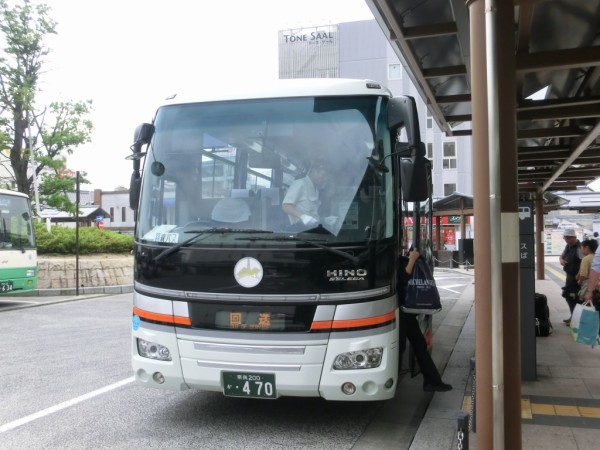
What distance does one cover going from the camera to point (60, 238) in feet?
61.1

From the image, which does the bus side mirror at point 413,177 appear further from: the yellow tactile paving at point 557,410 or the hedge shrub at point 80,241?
the hedge shrub at point 80,241

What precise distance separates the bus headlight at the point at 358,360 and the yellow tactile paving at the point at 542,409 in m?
1.78

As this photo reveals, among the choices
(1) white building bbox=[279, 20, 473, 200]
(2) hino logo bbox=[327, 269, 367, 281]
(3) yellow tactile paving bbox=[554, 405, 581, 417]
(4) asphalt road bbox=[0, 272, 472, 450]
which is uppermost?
(1) white building bbox=[279, 20, 473, 200]

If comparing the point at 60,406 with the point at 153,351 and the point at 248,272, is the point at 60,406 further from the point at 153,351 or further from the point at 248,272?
the point at 248,272

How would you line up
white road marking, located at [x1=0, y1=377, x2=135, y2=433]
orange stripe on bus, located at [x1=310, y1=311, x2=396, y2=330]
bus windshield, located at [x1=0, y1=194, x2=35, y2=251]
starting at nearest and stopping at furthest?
1. orange stripe on bus, located at [x1=310, y1=311, x2=396, y2=330]
2. white road marking, located at [x1=0, y1=377, x2=135, y2=433]
3. bus windshield, located at [x1=0, y1=194, x2=35, y2=251]

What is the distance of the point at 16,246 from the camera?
13594mm

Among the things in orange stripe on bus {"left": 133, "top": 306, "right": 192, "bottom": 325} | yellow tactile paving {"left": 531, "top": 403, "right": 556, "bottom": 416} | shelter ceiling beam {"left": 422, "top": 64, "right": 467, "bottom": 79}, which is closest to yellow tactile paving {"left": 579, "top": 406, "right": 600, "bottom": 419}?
yellow tactile paving {"left": 531, "top": 403, "right": 556, "bottom": 416}

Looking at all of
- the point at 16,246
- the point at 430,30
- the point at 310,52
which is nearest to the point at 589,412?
the point at 430,30

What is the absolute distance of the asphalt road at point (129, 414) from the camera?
464 cm

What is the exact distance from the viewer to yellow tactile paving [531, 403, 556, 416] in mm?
5000

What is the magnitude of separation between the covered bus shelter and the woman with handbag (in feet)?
4.59

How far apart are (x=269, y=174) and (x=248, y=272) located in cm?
87

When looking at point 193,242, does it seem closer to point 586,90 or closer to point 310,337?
point 310,337

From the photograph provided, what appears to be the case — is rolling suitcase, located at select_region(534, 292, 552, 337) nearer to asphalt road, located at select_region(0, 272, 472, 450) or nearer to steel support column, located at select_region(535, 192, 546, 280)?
asphalt road, located at select_region(0, 272, 472, 450)
